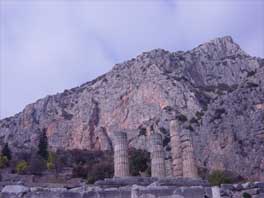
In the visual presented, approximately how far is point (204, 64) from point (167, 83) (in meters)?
17.6

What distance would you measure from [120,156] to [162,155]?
252 centimetres

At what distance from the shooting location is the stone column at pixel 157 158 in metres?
23.4

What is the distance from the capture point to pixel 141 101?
83.9 m

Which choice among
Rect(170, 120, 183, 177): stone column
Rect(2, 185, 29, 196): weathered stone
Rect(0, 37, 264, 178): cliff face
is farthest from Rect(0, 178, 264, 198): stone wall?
Rect(0, 37, 264, 178): cliff face

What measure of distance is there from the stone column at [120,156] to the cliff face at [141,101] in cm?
3608

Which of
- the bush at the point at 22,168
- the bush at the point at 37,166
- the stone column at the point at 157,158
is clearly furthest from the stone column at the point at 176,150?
the bush at the point at 22,168

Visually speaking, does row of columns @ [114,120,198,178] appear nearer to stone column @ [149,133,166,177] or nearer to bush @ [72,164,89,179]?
stone column @ [149,133,166,177]

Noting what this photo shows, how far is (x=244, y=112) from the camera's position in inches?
2125

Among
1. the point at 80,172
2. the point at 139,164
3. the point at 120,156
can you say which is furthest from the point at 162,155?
the point at 80,172

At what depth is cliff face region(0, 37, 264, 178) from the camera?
7544 centimetres

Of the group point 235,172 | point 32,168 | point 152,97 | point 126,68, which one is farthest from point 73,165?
point 126,68

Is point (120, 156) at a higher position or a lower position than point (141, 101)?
lower

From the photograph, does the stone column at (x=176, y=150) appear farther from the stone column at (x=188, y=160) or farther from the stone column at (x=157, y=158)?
the stone column at (x=157, y=158)

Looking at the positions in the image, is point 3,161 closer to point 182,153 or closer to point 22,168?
point 22,168
